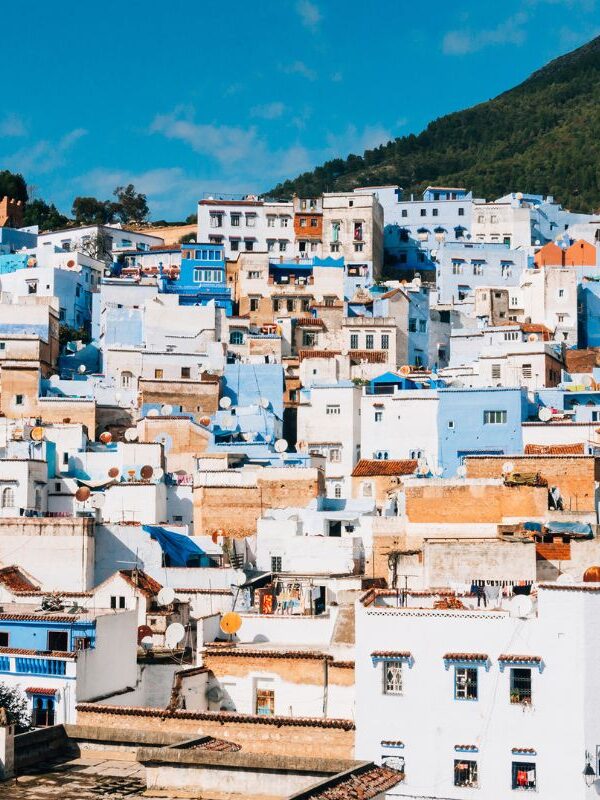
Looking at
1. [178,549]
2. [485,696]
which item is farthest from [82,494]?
[485,696]

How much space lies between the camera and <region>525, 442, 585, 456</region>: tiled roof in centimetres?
4485

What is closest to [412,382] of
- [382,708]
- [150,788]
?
[382,708]

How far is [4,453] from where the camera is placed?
149 ft

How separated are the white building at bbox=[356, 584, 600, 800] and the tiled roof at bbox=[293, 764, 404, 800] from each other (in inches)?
74.3

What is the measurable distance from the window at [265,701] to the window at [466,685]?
5.32 m

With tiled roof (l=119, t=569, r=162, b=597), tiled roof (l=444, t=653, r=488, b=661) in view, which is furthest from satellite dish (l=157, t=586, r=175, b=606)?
tiled roof (l=444, t=653, r=488, b=661)

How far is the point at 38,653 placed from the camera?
2672cm

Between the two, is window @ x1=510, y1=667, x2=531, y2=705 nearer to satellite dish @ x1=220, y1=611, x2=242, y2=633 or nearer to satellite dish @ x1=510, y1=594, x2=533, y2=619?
satellite dish @ x1=510, y1=594, x2=533, y2=619

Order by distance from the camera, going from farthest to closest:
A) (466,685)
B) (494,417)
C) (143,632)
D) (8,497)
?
(494,417) < (8,497) < (143,632) < (466,685)

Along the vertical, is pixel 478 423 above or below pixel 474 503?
above

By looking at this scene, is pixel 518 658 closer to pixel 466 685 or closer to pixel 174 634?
pixel 466 685

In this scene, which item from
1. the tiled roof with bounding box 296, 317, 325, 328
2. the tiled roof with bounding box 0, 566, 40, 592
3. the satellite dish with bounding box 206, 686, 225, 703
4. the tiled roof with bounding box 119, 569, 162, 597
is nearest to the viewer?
the satellite dish with bounding box 206, 686, 225, 703

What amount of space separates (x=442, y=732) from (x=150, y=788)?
19.5ft

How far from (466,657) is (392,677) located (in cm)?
146
